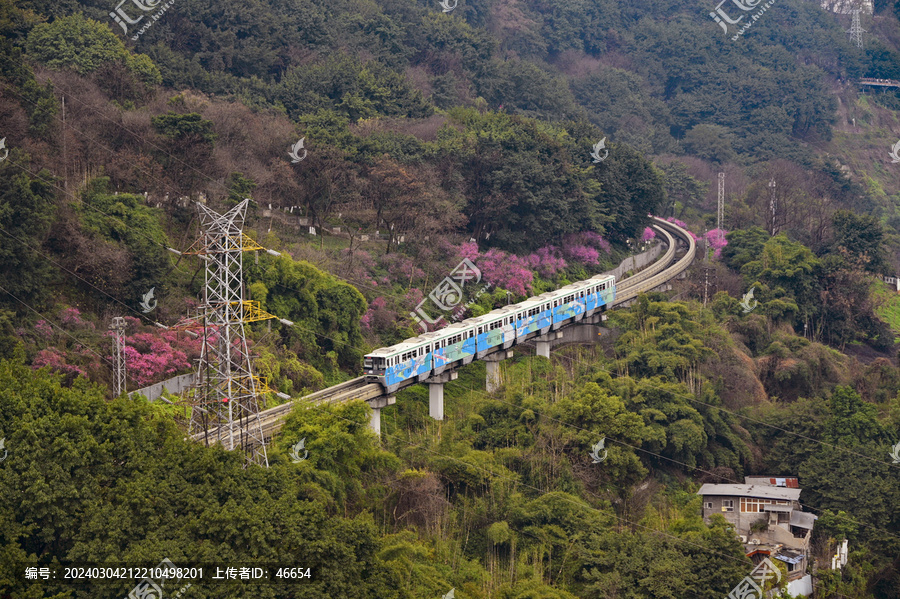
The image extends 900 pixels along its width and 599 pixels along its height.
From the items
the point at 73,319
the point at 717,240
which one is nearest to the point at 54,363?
the point at 73,319

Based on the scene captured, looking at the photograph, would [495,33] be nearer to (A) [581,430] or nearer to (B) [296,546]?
(A) [581,430]

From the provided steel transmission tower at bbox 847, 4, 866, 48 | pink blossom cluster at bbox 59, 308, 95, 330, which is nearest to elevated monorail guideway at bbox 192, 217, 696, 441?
pink blossom cluster at bbox 59, 308, 95, 330

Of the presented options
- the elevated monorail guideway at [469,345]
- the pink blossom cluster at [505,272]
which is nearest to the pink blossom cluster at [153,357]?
the elevated monorail guideway at [469,345]

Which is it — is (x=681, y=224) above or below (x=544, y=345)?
above

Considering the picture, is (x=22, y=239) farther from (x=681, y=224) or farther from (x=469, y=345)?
(x=681, y=224)

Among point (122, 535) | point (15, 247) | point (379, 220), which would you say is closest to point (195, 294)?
point (15, 247)

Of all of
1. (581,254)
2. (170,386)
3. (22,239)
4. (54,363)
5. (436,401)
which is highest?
(22,239)

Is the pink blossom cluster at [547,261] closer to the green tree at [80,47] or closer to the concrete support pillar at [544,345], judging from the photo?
the concrete support pillar at [544,345]
